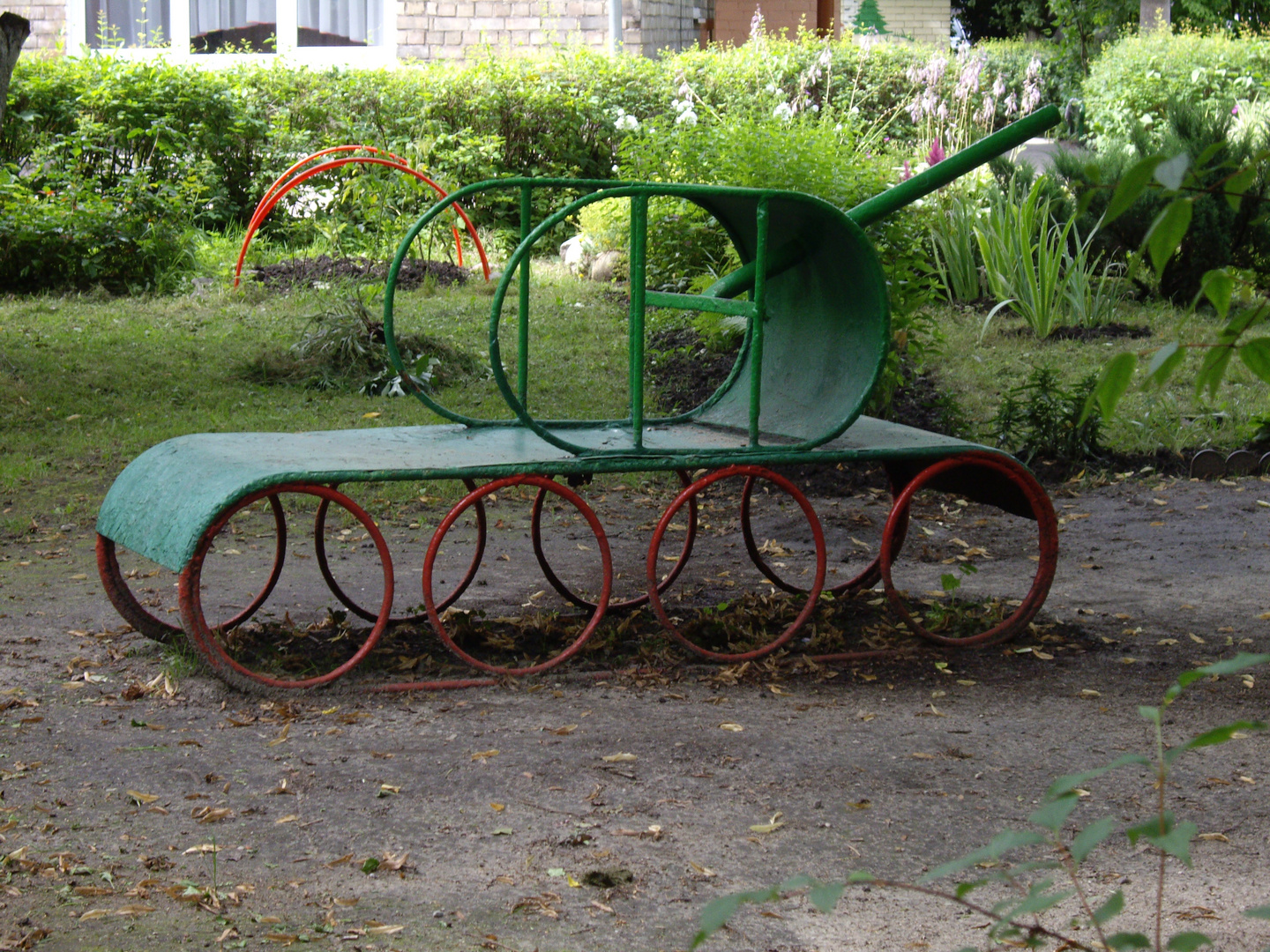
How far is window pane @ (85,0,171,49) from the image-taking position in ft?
51.1

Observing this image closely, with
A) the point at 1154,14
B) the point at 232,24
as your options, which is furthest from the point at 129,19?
the point at 1154,14

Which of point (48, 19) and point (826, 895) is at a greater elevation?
point (48, 19)

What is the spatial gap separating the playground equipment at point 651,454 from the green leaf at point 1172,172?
8.00ft

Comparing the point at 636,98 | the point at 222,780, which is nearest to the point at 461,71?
the point at 636,98

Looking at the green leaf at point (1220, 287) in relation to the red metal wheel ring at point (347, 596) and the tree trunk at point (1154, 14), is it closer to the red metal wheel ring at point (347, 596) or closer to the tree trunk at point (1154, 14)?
the red metal wheel ring at point (347, 596)

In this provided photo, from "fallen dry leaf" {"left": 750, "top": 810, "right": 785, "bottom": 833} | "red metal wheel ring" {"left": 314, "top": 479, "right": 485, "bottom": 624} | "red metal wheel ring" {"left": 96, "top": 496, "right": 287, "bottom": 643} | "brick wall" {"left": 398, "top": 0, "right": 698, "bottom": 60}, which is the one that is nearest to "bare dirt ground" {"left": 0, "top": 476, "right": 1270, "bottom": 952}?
"fallen dry leaf" {"left": 750, "top": 810, "right": 785, "bottom": 833}

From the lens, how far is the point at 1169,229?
107cm

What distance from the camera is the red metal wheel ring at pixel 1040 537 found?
406cm

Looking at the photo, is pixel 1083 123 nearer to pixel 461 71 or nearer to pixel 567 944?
pixel 461 71

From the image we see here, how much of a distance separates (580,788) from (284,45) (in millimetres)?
14020

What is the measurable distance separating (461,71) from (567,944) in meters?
11.5

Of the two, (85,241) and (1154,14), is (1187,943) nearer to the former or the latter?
(85,241)

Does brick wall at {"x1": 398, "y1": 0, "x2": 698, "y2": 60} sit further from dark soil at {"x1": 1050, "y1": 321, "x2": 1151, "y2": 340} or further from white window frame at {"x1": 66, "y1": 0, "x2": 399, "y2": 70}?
dark soil at {"x1": 1050, "y1": 321, "x2": 1151, "y2": 340}

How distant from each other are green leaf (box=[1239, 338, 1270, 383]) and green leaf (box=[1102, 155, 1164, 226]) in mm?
246
